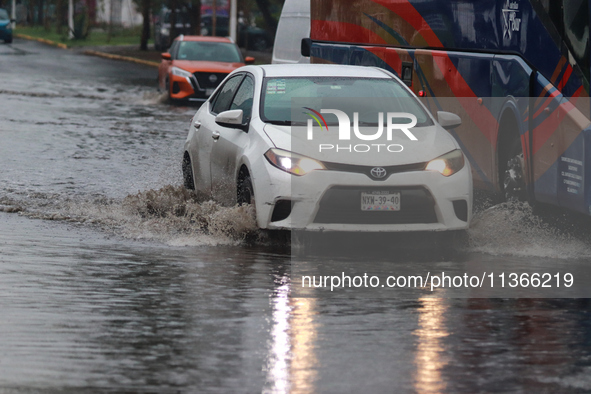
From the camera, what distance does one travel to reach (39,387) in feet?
16.8

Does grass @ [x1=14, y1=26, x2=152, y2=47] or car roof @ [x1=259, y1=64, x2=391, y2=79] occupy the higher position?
car roof @ [x1=259, y1=64, x2=391, y2=79]

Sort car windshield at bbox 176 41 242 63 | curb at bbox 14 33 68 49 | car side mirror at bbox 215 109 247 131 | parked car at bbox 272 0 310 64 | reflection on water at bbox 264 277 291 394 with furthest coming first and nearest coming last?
curb at bbox 14 33 68 49 → car windshield at bbox 176 41 242 63 → parked car at bbox 272 0 310 64 → car side mirror at bbox 215 109 247 131 → reflection on water at bbox 264 277 291 394

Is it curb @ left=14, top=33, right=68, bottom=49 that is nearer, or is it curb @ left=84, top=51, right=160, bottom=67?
curb @ left=84, top=51, right=160, bottom=67

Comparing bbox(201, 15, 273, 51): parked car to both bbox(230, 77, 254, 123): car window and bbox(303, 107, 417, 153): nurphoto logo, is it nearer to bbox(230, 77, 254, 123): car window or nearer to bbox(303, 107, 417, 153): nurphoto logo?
bbox(230, 77, 254, 123): car window

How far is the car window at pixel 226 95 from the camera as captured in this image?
1073cm

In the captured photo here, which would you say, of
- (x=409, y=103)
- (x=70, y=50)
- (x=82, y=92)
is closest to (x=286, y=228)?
(x=409, y=103)

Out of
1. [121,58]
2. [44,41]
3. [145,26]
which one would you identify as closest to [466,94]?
[121,58]

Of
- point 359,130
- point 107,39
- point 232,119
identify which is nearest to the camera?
point 359,130

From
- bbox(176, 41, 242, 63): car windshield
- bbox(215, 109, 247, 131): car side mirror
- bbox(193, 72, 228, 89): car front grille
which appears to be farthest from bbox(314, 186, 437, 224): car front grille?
bbox(176, 41, 242, 63): car windshield

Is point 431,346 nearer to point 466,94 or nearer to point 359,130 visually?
point 359,130

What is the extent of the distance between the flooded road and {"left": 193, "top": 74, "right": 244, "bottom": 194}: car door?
0.95 feet

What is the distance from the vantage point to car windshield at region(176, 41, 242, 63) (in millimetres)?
26891

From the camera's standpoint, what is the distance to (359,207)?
8641 millimetres

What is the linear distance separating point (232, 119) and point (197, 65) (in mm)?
16589
